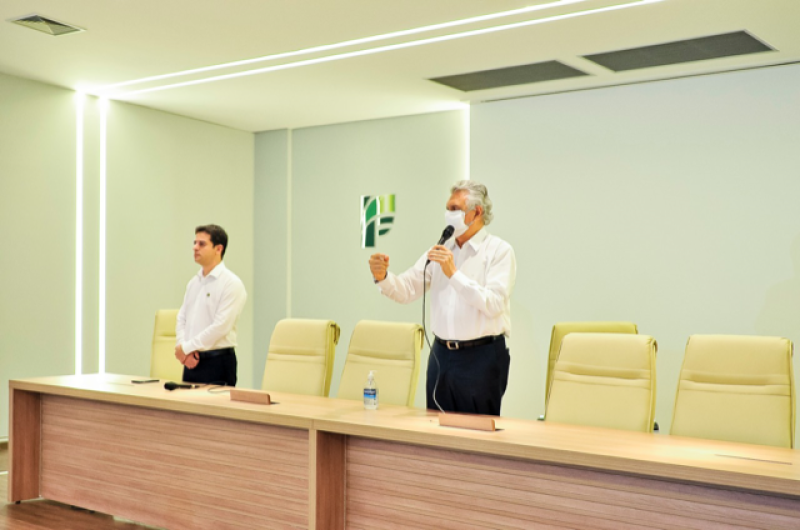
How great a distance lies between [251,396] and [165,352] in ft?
6.58

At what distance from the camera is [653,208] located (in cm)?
597

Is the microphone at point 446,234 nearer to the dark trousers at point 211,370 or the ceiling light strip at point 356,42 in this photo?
the ceiling light strip at point 356,42

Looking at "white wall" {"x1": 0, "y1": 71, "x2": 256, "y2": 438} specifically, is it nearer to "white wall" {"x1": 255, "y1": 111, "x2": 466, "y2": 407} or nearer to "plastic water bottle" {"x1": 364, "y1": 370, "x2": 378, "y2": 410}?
"white wall" {"x1": 255, "y1": 111, "x2": 466, "y2": 407}

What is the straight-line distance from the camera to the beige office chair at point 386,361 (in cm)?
394

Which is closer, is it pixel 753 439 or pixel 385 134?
pixel 753 439

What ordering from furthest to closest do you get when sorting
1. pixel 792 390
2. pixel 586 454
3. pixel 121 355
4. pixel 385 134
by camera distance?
1. pixel 385 134
2. pixel 121 355
3. pixel 792 390
4. pixel 586 454

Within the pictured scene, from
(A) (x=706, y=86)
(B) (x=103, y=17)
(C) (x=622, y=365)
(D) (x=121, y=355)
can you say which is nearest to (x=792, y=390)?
(C) (x=622, y=365)

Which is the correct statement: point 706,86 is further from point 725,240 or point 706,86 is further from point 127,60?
point 127,60

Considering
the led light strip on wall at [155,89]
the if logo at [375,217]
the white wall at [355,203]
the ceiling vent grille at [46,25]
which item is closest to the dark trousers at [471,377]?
the led light strip on wall at [155,89]

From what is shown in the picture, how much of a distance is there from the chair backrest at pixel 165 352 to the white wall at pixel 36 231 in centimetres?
145

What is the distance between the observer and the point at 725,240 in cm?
566

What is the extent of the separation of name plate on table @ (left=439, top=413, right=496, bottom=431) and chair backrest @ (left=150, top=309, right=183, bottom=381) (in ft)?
9.54

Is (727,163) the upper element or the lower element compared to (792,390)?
upper

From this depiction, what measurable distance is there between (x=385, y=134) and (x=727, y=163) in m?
3.15
